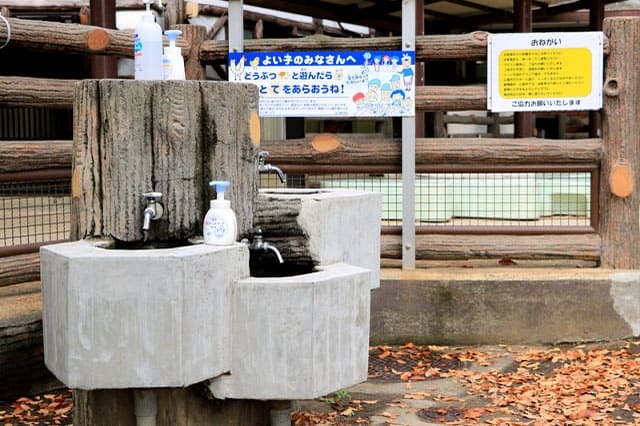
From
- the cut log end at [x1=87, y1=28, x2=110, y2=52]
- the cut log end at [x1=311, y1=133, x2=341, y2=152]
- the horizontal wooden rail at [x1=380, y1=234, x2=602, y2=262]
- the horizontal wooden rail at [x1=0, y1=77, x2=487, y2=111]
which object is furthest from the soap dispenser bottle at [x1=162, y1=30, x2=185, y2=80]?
the horizontal wooden rail at [x1=380, y1=234, x2=602, y2=262]

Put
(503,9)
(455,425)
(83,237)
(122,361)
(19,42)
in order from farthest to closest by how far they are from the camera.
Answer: (503,9) < (19,42) < (455,425) < (83,237) < (122,361)

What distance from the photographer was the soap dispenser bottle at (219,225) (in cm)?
401

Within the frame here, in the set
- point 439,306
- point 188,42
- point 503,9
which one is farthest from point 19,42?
point 503,9

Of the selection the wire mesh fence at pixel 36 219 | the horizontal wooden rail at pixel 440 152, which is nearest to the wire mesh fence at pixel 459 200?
the wire mesh fence at pixel 36 219

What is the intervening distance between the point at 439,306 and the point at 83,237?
3.35m

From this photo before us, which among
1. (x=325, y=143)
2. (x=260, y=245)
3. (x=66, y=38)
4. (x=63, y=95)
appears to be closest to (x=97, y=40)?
(x=66, y=38)

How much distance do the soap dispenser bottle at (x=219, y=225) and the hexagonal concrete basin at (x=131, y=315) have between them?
0.53ft

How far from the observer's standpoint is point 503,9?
1445 centimetres

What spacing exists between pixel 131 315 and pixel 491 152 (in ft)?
13.6

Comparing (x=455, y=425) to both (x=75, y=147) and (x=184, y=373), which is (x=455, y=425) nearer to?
(x=184, y=373)

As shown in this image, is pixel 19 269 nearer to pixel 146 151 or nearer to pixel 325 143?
pixel 146 151

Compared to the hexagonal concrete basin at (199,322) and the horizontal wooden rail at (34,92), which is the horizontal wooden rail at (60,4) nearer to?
the horizontal wooden rail at (34,92)

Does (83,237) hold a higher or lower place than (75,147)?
lower

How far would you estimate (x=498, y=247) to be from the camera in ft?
23.6
